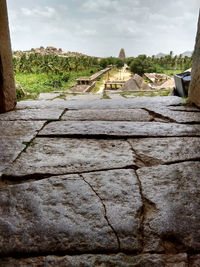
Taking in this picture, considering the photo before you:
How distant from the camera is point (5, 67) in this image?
244 cm

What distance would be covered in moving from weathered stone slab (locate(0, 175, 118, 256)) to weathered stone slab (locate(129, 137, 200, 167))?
1.71ft

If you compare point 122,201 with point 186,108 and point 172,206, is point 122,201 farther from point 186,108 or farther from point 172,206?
point 186,108

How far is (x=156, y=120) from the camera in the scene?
2246mm

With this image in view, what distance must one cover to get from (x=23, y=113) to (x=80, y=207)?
1793 millimetres

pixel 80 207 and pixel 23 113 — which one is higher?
pixel 23 113

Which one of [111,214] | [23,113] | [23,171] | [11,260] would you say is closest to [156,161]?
[111,214]

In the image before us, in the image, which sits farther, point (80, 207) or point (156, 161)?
point (156, 161)

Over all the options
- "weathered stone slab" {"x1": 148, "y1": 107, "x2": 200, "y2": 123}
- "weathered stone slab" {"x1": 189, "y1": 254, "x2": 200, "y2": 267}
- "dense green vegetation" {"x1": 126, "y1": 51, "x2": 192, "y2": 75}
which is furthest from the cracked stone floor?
"dense green vegetation" {"x1": 126, "y1": 51, "x2": 192, "y2": 75}

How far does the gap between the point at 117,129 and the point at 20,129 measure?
36.6 inches

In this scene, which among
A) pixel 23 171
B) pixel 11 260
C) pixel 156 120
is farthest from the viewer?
pixel 156 120

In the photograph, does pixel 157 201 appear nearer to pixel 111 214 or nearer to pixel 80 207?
pixel 111 214

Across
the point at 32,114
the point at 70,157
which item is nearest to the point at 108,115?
the point at 32,114

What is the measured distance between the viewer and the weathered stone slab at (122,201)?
88cm

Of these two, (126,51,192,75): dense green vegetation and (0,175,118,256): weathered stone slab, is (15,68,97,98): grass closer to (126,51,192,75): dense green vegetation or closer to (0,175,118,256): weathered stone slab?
(0,175,118,256): weathered stone slab
